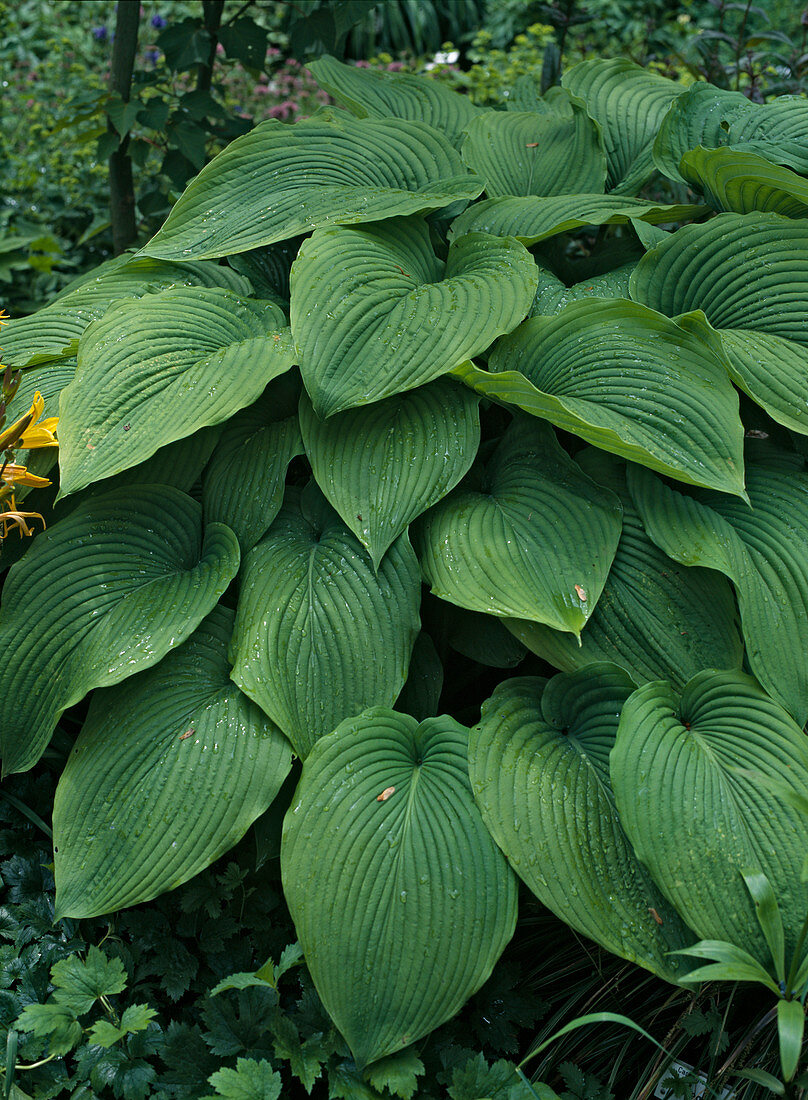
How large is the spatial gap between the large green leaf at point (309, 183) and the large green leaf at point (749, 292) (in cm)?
48

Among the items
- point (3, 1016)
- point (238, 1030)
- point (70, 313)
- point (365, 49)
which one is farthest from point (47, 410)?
point (365, 49)

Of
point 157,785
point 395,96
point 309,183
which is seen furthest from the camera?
point 395,96

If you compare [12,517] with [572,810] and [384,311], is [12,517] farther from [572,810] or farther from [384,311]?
[572,810]

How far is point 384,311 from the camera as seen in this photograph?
1.77m

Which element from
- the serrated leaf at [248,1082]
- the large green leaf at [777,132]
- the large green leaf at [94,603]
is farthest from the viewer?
the large green leaf at [777,132]

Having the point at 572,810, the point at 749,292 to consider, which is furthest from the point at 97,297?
the point at 572,810

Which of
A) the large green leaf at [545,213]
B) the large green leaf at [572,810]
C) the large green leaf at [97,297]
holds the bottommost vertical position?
the large green leaf at [572,810]

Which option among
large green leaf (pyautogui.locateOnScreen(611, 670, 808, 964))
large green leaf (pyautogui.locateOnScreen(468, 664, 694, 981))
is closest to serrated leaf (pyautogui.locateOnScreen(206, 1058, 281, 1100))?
large green leaf (pyautogui.locateOnScreen(468, 664, 694, 981))

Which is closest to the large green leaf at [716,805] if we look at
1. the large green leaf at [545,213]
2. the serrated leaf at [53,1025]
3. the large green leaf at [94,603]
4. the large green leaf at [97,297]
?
the large green leaf at [94,603]

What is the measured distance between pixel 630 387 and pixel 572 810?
805 mm

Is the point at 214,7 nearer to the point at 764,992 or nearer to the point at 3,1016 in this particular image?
the point at 3,1016

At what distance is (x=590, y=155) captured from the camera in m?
2.28

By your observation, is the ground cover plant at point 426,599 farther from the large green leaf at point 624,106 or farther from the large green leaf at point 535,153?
the large green leaf at point 624,106

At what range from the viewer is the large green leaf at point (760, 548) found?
1.58m
